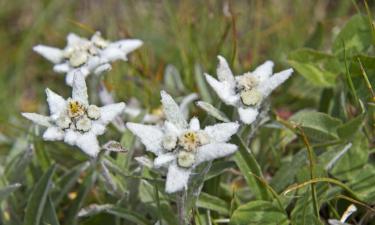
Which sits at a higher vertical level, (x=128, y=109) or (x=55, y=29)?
(x=55, y=29)

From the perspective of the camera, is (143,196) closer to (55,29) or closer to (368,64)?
(368,64)

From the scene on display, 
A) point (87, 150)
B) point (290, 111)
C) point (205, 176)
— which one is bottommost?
point (290, 111)

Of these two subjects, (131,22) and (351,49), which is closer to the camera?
(351,49)

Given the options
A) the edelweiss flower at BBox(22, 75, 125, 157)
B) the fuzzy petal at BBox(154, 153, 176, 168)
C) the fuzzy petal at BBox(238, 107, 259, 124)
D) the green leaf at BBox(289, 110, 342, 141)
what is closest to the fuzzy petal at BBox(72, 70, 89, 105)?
the edelweiss flower at BBox(22, 75, 125, 157)

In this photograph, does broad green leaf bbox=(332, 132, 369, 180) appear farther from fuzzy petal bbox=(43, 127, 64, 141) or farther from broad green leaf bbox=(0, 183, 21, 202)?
broad green leaf bbox=(0, 183, 21, 202)

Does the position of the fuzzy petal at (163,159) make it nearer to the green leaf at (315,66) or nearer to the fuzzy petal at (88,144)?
the fuzzy petal at (88,144)

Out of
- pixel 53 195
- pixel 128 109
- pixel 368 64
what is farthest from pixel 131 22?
pixel 368 64

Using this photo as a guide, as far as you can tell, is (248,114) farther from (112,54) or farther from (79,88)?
(112,54)
